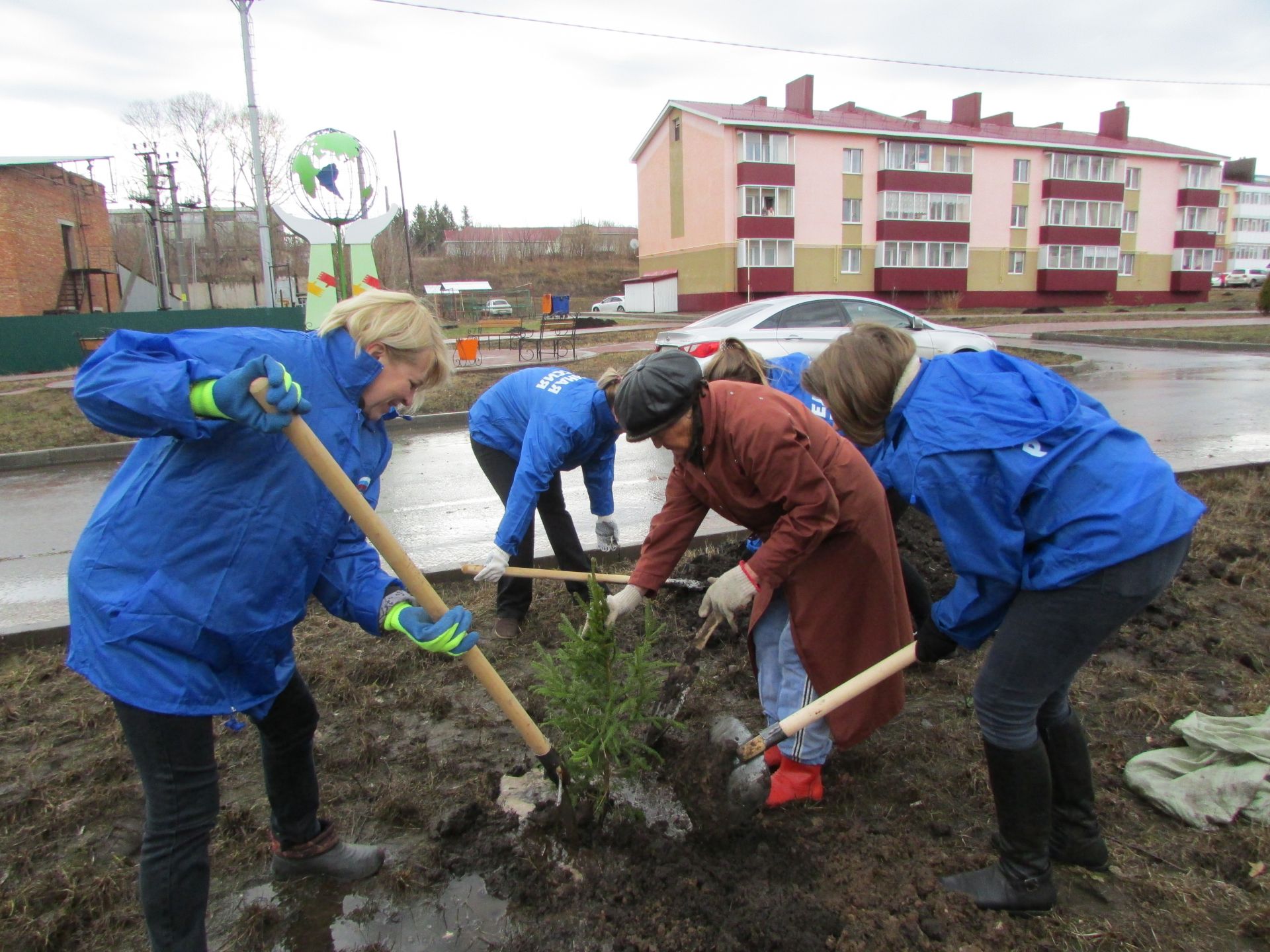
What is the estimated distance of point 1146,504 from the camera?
193cm

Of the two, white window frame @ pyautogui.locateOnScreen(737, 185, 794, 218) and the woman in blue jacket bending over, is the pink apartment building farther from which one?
the woman in blue jacket bending over

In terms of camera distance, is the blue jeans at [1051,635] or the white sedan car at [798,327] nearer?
the blue jeans at [1051,635]

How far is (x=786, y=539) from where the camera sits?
7.97ft

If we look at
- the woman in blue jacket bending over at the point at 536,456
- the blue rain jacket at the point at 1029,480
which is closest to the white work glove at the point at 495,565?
the woman in blue jacket bending over at the point at 536,456

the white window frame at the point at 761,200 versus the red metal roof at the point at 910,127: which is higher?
the red metal roof at the point at 910,127

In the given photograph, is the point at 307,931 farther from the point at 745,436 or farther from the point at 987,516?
the point at 987,516

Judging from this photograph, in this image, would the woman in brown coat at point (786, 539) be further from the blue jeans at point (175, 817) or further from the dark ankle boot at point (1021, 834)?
the blue jeans at point (175, 817)

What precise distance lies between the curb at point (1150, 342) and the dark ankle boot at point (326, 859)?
20.8m

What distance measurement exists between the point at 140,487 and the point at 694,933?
179cm

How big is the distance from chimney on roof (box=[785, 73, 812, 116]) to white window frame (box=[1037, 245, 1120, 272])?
1499cm

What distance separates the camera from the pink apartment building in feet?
128

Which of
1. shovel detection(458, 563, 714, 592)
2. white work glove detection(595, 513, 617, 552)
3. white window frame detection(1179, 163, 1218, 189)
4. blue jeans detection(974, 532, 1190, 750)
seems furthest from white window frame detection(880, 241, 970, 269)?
blue jeans detection(974, 532, 1190, 750)

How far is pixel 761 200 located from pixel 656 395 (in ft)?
128

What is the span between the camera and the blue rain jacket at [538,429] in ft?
12.1
